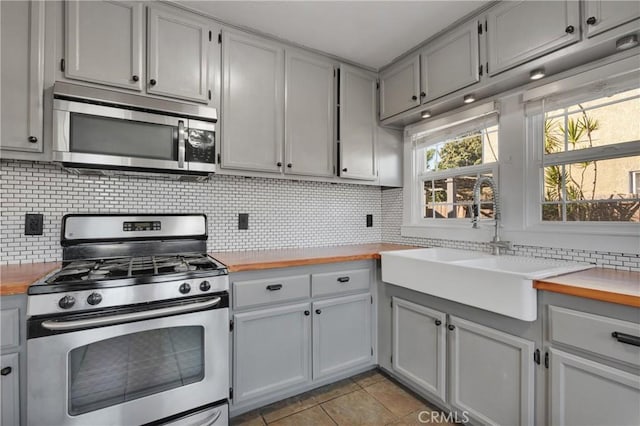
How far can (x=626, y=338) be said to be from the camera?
107 cm

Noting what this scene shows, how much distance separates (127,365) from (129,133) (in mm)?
1191

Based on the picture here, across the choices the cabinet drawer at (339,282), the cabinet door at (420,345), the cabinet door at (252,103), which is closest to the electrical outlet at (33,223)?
the cabinet door at (252,103)

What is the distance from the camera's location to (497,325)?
4.89 feet

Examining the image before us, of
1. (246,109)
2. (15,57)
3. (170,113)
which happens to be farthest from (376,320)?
(15,57)

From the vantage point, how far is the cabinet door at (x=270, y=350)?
1.74 metres

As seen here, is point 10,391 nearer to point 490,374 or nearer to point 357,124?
point 490,374

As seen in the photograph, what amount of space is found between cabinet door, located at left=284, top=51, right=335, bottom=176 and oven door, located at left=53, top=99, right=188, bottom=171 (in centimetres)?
75

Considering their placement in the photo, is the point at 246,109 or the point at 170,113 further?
the point at 246,109

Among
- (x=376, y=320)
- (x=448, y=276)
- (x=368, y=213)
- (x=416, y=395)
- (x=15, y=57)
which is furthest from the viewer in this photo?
(x=368, y=213)

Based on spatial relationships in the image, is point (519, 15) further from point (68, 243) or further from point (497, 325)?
point (68, 243)

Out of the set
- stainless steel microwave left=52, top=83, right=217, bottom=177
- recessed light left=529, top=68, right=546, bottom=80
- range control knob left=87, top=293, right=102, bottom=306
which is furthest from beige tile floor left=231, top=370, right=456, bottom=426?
recessed light left=529, top=68, right=546, bottom=80

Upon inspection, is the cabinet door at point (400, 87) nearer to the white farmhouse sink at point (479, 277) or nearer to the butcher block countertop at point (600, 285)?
the white farmhouse sink at point (479, 277)

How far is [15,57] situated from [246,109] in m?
1.15

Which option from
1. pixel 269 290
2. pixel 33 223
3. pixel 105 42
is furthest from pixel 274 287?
pixel 105 42
